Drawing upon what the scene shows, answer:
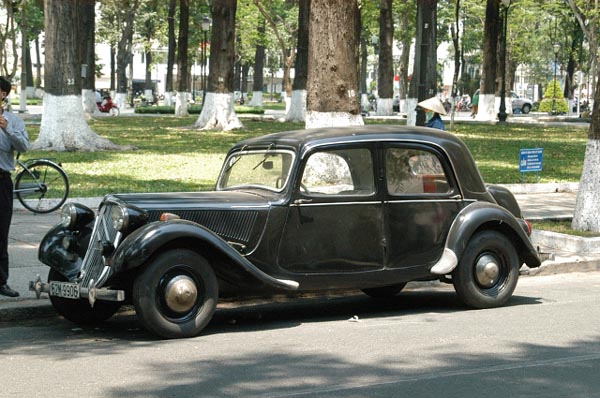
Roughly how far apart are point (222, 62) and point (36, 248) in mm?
20818

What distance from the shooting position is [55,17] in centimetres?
2319

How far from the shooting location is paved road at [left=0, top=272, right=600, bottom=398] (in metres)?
6.64

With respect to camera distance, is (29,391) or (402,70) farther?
(402,70)

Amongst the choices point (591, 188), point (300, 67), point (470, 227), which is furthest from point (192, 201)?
point (300, 67)

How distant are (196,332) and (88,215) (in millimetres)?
1492

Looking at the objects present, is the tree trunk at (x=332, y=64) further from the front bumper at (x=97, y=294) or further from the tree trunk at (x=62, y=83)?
the tree trunk at (x=62, y=83)

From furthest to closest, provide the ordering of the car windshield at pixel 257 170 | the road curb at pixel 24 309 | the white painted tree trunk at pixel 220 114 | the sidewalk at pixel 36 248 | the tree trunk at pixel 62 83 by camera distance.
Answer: the white painted tree trunk at pixel 220 114 < the tree trunk at pixel 62 83 < the sidewalk at pixel 36 248 < the road curb at pixel 24 309 < the car windshield at pixel 257 170

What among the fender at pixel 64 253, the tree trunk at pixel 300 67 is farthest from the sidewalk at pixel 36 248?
the tree trunk at pixel 300 67

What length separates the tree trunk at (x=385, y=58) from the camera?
49.6 metres

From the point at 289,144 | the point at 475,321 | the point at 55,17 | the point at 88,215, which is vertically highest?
the point at 55,17

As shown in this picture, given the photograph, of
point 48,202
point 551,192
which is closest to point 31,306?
point 48,202

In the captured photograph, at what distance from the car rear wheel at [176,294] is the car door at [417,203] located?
67.6 inches

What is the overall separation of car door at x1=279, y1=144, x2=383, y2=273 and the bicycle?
6882 mm

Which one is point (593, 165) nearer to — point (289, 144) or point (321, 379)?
point (289, 144)
